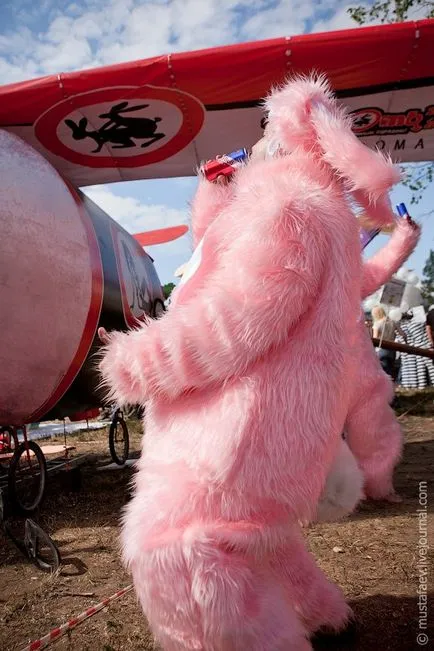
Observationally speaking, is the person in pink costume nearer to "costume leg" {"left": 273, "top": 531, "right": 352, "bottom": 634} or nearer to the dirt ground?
"costume leg" {"left": 273, "top": 531, "right": 352, "bottom": 634}

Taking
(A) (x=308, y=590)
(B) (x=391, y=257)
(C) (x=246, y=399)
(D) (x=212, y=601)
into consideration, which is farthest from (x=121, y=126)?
(D) (x=212, y=601)

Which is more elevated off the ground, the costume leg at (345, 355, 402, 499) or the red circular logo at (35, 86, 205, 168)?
the red circular logo at (35, 86, 205, 168)

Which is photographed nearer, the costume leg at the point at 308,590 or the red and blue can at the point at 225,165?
the costume leg at the point at 308,590

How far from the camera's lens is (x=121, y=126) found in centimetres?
366

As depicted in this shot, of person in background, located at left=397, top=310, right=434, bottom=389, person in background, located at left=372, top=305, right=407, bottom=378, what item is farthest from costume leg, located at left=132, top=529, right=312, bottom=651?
person in background, located at left=397, top=310, right=434, bottom=389

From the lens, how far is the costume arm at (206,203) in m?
1.68

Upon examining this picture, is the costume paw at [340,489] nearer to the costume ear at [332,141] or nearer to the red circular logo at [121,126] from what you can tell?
the costume ear at [332,141]

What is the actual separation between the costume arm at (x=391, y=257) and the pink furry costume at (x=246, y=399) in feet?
3.91

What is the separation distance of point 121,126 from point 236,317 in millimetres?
2898

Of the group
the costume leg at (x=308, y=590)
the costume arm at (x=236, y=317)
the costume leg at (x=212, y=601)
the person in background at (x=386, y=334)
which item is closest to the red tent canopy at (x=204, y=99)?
the costume arm at (x=236, y=317)

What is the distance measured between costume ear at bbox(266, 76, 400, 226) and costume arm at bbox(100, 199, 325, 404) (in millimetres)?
221

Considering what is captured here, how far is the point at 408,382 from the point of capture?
12.8 metres

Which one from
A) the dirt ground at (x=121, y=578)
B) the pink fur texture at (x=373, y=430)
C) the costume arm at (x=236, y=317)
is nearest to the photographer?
the costume arm at (x=236, y=317)

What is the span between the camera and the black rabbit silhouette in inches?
139
